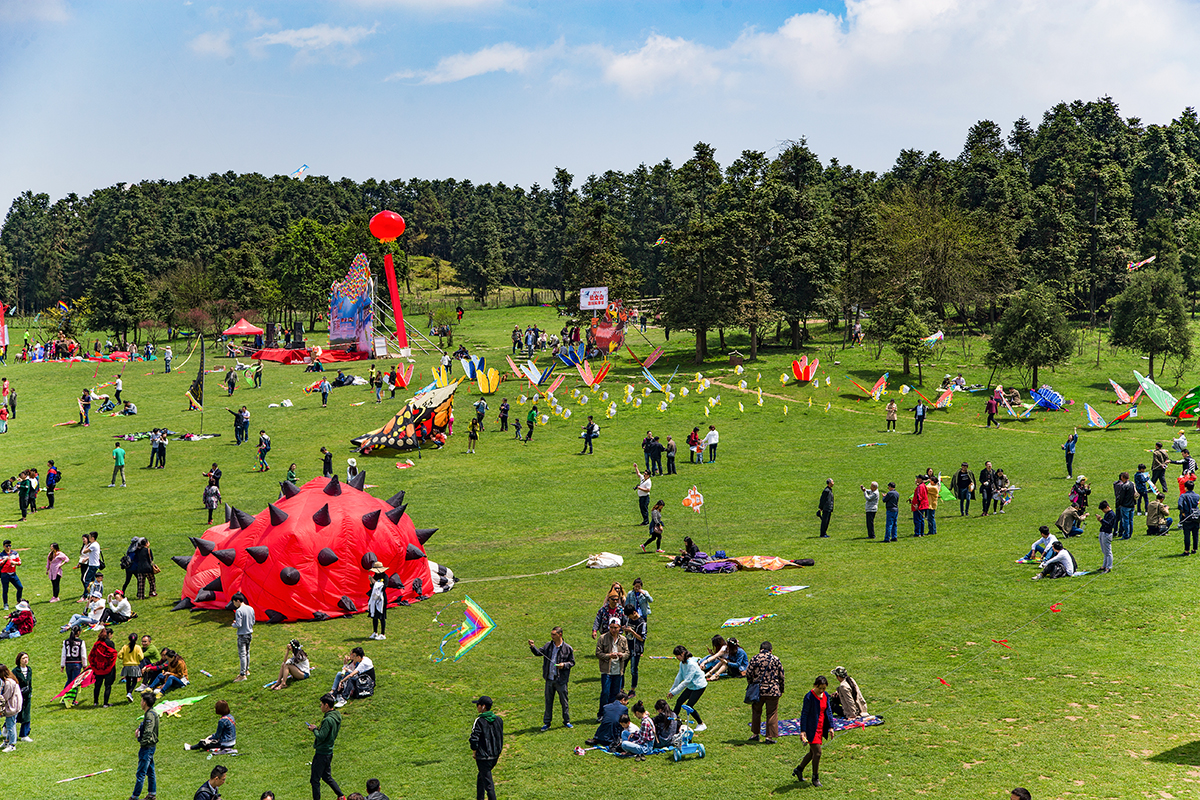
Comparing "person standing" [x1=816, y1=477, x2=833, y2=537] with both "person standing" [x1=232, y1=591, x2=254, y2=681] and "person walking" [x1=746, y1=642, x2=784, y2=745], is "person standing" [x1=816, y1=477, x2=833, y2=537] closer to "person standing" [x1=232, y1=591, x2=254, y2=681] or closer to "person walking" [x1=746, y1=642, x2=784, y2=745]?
"person walking" [x1=746, y1=642, x2=784, y2=745]

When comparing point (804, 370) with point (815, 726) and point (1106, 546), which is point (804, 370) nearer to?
point (1106, 546)

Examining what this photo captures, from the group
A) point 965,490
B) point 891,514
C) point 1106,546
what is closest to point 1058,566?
point 1106,546

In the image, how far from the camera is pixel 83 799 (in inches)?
584

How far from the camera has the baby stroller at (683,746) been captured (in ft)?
50.1

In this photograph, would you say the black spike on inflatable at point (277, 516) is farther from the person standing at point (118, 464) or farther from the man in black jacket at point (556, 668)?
the person standing at point (118, 464)

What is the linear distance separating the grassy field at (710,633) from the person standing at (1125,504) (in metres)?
0.50

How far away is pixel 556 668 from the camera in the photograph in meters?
16.3

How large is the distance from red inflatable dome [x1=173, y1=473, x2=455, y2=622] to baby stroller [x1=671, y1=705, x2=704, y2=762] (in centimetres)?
1060

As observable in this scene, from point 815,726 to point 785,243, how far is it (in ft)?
195

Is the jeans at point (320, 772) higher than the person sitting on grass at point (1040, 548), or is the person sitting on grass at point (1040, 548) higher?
the person sitting on grass at point (1040, 548)

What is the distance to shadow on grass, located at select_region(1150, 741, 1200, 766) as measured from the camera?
13.9 meters

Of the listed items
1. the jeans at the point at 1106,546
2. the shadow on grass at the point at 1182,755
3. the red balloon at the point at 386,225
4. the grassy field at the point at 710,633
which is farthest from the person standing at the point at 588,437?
the shadow on grass at the point at 1182,755

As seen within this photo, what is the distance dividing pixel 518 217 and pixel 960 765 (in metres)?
146

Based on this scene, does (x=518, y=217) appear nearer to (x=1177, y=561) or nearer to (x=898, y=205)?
(x=898, y=205)
